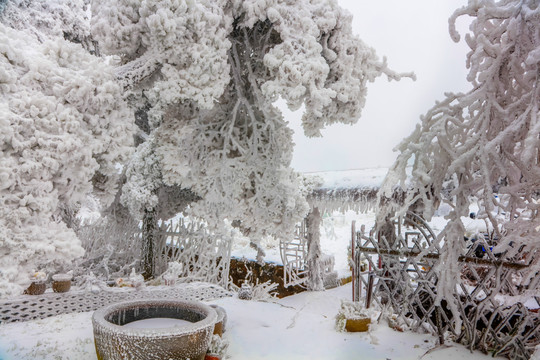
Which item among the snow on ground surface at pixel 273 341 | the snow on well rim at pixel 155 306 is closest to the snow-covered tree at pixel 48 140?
the snow on well rim at pixel 155 306

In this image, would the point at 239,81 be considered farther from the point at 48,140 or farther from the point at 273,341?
the point at 273,341

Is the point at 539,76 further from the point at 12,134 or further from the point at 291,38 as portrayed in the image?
the point at 12,134

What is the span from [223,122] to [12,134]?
1.93m

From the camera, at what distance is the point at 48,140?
6.24ft

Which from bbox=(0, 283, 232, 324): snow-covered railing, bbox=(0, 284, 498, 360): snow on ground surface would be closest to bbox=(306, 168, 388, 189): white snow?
bbox=(0, 283, 232, 324): snow-covered railing

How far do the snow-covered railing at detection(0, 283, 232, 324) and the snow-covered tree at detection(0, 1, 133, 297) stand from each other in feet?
6.89

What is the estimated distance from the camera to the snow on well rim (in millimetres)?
2246

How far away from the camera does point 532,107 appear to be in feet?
4.45

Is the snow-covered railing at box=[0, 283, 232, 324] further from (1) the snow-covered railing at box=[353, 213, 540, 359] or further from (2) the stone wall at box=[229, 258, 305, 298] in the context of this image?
(2) the stone wall at box=[229, 258, 305, 298]

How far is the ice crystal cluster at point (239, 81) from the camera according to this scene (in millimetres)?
2426

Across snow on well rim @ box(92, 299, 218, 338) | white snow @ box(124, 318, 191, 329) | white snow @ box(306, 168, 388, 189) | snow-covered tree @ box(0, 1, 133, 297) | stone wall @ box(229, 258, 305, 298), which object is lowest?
stone wall @ box(229, 258, 305, 298)

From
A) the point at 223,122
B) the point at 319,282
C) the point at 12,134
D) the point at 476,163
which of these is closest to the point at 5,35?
the point at 12,134

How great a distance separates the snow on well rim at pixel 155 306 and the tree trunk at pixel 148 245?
3.13 m

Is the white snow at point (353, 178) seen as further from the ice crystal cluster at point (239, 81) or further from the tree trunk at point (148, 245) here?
the ice crystal cluster at point (239, 81)
